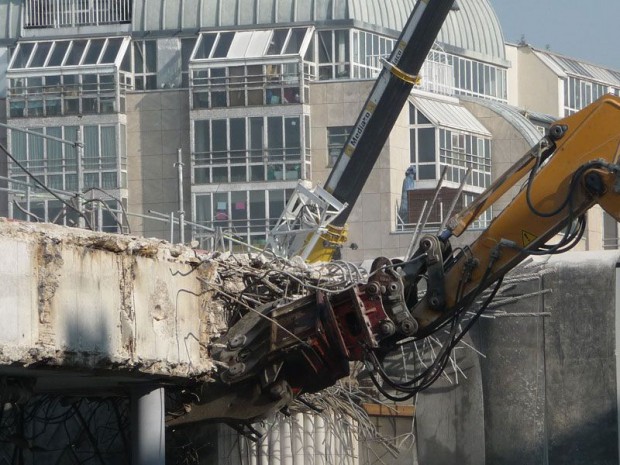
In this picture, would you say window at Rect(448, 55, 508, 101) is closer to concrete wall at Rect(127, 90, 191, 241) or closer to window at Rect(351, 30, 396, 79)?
window at Rect(351, 30, 396, 79)

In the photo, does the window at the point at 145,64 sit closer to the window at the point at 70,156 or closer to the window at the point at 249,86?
the window at the point at 70,156

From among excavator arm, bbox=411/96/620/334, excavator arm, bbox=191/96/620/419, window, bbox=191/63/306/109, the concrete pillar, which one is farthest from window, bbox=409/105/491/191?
excavator arm, bbox=411/96/620/334

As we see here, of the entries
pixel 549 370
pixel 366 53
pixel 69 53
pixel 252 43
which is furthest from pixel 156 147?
pixel 549 370

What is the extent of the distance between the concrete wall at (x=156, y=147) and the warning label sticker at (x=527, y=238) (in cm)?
4021

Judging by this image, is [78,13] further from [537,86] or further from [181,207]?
[181,207]

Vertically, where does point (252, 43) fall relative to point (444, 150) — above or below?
above

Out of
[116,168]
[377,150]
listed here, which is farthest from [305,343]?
[116,168]

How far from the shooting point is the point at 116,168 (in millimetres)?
54750

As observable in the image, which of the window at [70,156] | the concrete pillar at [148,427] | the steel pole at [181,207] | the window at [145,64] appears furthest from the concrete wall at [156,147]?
the concrete pillar at [148,427]

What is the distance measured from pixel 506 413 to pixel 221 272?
4706mm

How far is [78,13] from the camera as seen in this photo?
2302 inches

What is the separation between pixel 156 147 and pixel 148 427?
132 ft

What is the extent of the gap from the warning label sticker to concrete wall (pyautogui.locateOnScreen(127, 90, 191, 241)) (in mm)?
40210

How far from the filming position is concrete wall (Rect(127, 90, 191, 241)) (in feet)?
180
